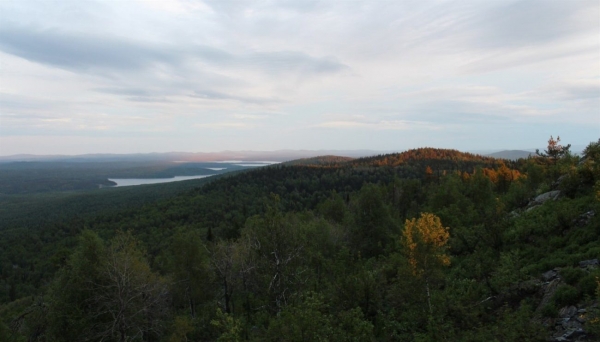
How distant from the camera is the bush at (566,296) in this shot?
11031 millimetres

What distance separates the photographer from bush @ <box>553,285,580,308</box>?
11.0 metres

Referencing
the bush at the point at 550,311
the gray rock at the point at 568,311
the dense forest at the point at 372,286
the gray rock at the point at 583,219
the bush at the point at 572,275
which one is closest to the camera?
the gray rock at the point at 568,311

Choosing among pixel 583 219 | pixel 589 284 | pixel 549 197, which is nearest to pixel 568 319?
pixel 589 284

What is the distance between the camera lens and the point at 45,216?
462 feet

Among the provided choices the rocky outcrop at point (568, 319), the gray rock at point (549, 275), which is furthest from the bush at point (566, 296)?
the gray rock at point (549, 275)

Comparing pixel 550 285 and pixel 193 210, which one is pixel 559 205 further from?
pixel 193 210

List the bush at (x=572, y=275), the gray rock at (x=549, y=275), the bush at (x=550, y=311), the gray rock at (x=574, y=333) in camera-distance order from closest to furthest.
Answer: the gray rock at (x=574, y=333) < the bush at (x=550, y=311) < the bush at (x=572, y=275) < the gray rock at (x=549, y=275)

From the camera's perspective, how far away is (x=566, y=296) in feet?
36.6

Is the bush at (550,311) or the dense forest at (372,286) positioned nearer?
the dense forest at (372,286)

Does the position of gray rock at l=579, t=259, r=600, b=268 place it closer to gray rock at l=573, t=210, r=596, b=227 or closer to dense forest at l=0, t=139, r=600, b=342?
dense forest at l=0, t=139, r=600, b=342

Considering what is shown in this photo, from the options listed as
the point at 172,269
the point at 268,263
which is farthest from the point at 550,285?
the point at 172,269

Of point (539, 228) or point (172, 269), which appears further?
point (172, 269)

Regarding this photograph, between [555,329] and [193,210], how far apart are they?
102555 millimetres

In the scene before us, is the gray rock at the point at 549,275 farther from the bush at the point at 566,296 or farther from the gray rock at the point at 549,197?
the gray rock at the point at 549,197
